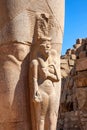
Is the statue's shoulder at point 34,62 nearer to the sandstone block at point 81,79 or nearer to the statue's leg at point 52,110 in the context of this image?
the statue's leg at point 52,110

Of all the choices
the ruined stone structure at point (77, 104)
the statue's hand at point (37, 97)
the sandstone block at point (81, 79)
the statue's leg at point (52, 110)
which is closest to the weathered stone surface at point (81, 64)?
the ruined stone structure at point (77, 104)

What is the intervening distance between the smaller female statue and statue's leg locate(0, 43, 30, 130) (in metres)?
0.14

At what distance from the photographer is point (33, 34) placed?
3777mm

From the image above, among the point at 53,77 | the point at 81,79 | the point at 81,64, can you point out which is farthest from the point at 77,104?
the point at 53,77

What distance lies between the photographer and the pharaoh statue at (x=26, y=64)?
356 cm

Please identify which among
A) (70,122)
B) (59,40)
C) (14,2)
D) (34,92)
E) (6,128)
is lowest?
(70,122)

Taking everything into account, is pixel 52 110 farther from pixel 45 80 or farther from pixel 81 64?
pixel 81 64

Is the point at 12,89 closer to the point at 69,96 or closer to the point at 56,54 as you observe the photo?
the point at 56,54

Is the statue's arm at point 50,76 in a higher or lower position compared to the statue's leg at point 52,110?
higher

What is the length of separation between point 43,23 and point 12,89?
82 cm

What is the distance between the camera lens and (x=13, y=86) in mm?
3596

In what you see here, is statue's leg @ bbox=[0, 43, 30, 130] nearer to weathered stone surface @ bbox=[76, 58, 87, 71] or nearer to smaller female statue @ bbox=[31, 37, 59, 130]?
smaller female statue @ bbox=[31, 37, 59, 130]

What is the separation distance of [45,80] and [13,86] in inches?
13.8

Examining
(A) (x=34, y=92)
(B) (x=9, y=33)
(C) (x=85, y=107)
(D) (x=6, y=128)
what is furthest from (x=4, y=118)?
(C) (x=85, y=107)
